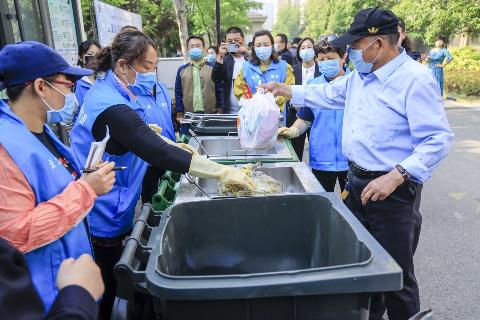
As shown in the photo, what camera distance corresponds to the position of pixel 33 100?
4.93 feet

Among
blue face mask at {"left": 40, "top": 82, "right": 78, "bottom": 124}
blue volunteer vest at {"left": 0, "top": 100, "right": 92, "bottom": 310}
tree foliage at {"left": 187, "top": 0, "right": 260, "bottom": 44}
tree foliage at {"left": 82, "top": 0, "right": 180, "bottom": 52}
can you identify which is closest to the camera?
blue volunteer vest at {"left": 0, "top": 100, "right": 92, "bottom": 310}

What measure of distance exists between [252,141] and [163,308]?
1.76 metres

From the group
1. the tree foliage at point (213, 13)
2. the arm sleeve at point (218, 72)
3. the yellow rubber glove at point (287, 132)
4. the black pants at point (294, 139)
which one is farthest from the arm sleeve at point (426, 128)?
the tree foliage at point (213, 13)

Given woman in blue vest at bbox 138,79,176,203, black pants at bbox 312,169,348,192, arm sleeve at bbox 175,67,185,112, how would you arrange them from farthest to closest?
1. arm sleeve at bbox 175,67,185,112
2. black pants at bbox 312,169,348,192
3. woman in blue vest at bbox 138,79,176,203

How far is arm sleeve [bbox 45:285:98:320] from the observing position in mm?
917

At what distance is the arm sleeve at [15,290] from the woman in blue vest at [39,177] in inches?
17.9

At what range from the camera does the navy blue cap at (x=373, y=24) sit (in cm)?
215

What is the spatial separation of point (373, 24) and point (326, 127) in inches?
52.2

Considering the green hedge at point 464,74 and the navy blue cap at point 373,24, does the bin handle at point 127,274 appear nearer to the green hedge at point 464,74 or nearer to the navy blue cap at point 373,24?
the navy blue cap at point 373,24

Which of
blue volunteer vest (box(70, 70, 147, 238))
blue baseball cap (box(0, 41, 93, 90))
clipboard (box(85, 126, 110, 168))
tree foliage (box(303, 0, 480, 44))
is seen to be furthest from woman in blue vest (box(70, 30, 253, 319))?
tree foliage (box(303, 0, 480, 44))

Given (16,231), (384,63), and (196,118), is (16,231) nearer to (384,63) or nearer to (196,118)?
(384,63)

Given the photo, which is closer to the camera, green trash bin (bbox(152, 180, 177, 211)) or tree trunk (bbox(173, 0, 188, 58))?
green trash bin (bbox(152, 180, 177, 211))

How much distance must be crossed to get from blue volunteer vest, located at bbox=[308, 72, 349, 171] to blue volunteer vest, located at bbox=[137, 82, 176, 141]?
1.24 m

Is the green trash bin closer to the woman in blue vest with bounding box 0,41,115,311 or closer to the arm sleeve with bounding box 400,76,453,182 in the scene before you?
the woman in blue vest with bounding box 0,41,115,311
